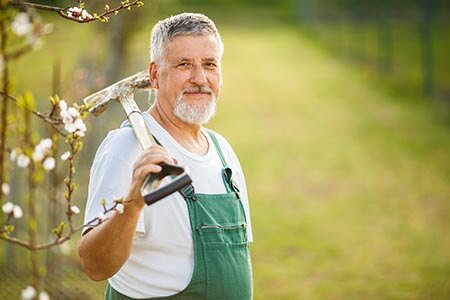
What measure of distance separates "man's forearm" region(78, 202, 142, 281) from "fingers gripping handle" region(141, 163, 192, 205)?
80 millimetres

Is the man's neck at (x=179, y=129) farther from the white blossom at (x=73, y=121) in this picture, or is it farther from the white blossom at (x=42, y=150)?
the white blossom at (x=42, y=150)

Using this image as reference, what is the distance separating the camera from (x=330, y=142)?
15.7 metres

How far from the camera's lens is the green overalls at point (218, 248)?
2.92 m

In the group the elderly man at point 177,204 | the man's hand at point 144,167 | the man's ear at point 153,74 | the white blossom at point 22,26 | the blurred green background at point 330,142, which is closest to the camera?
the white blossom at point 22,26

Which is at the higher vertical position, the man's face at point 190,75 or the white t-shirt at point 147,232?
the man's face at point 190,75

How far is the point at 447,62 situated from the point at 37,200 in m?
9.59

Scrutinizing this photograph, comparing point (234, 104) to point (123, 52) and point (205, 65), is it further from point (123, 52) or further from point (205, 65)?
point (205, 65)

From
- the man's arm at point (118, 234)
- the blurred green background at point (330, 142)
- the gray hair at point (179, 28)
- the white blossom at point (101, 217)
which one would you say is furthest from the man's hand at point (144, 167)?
the blurred green background at point (330, 142)

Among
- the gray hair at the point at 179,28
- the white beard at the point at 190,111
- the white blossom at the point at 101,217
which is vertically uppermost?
the gray hair at the point at 179,28

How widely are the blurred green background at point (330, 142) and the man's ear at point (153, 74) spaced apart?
44cm

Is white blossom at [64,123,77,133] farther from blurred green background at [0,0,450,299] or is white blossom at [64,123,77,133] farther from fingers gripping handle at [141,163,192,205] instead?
blurred green background at [0,0,450,299]

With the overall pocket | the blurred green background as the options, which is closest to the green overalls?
the overall pocket

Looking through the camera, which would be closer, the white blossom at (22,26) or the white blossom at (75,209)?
the white blossom at (22,26)

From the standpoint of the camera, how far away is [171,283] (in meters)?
2.89
